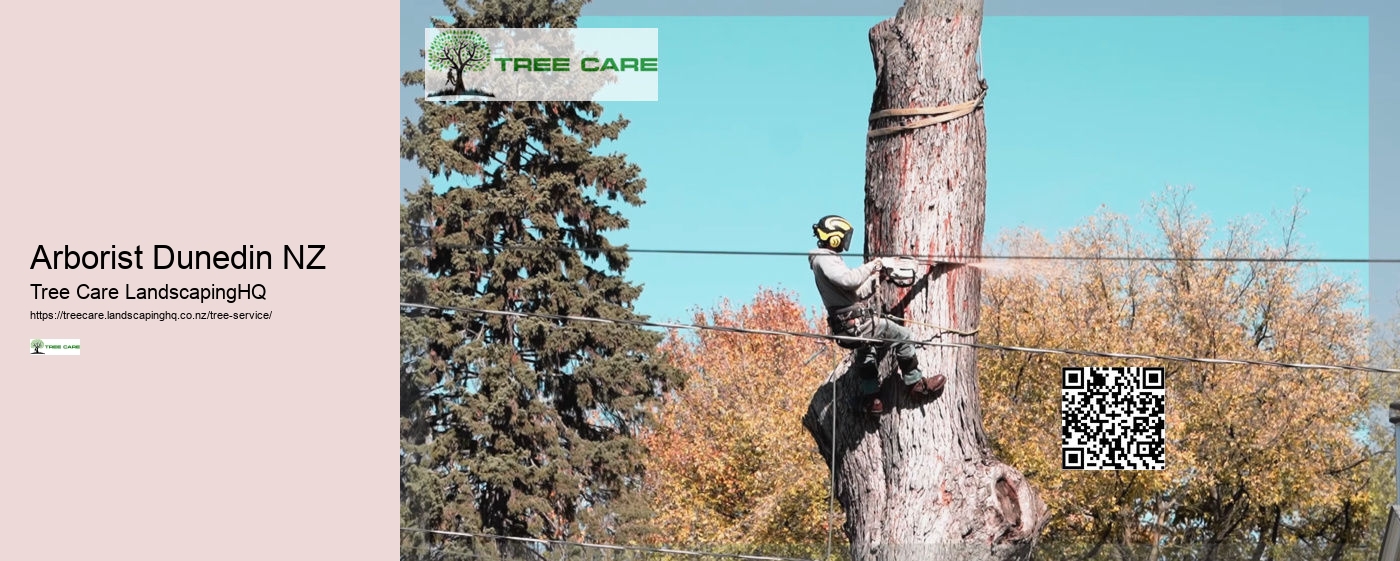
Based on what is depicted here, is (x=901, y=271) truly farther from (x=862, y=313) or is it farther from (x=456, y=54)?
(x=456, y=54)

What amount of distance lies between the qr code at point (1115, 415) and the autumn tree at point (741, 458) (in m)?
7.19

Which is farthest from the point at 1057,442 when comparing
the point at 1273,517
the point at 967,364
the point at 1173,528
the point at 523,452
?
the point at 967,364

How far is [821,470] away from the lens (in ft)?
70.9

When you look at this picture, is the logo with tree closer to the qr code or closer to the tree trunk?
the qr code

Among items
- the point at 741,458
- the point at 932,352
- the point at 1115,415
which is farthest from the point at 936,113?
the point at 741,458

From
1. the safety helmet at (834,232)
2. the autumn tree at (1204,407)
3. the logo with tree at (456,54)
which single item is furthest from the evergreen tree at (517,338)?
the safety helmet at (834,232)

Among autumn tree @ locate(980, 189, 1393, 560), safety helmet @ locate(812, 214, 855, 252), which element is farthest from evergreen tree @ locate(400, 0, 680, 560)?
safety helmet @ locate(812, 214, 855, 252)

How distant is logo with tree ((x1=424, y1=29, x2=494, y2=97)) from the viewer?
1916 cm

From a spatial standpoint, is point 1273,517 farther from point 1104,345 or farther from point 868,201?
point 868,201

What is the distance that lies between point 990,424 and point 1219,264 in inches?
176

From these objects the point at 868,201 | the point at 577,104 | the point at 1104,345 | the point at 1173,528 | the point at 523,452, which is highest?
the point at 577,104

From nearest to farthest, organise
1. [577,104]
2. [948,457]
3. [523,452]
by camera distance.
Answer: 1. [948,457]
2. [523,452]
3. [577,104]

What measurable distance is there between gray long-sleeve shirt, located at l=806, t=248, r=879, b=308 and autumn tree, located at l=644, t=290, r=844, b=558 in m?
13.8

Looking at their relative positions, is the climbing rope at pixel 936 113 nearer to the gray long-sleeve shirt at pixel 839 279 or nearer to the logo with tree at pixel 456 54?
the gray long-sleeve shirt at pixel 839 279
